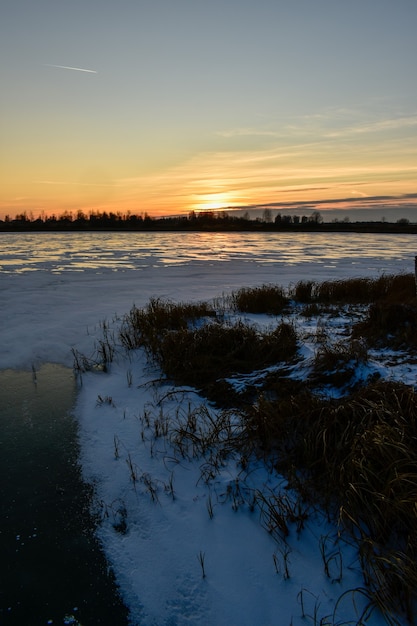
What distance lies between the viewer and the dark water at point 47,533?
276 cm

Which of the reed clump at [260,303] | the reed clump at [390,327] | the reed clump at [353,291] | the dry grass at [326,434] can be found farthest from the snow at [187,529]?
the reed clump at [353,291]

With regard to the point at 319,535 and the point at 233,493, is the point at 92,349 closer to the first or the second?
the point at 233,493

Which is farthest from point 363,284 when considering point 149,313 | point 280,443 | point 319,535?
point 319,535

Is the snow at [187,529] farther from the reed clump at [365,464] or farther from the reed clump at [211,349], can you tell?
the reed clump at [211,349]

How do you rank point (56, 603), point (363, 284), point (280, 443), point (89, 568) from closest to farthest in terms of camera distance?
point (56, 603) < point (89, 568) < point (280, 443) < point (363, 284)

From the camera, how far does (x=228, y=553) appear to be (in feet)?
10.3

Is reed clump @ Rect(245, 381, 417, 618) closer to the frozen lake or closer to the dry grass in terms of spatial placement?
the dry grass

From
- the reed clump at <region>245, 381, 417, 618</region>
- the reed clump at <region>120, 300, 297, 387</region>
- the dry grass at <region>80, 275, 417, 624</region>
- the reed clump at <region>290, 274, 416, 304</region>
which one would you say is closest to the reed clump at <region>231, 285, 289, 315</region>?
the reed clump at <region>290, 274, 416, 304</region>

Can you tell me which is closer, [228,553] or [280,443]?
[228,553]

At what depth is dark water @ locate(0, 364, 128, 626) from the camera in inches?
109

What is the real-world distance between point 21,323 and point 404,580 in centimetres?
954

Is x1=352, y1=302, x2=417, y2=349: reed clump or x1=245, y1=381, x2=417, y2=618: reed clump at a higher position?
x1=352, y1=302, x2=417, y2=349: reed clump

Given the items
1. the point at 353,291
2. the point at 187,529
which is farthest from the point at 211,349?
the point at 353,291

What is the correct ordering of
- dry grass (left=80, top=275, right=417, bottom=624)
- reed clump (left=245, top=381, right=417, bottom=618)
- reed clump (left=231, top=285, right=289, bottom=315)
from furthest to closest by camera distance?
reed clump (left=231, top=285, right=289, bottom=315) → dry grass (left=80, top=275, right=417, bottom=624) → reed clump (left=245, top=381, right=417, bottom=618)
